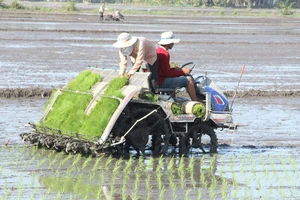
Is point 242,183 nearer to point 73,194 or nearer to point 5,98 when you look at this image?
point 73,194

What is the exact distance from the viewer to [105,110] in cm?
1076

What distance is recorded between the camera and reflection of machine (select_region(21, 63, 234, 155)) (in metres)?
10.8

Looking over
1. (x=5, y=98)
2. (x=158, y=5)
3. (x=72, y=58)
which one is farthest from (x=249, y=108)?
(x=158, y=5)

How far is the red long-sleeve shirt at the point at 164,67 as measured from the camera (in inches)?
454

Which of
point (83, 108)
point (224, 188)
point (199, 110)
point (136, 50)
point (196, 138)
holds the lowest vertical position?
point (196, 138)

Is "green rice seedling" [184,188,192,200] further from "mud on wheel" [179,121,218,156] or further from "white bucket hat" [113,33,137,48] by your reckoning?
"white bucket hat" [113,33,137,48]

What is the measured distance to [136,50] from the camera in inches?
449

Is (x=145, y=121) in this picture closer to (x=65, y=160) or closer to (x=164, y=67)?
(x=164, y=67)

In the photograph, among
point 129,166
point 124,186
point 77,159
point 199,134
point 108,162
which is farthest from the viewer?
point 199,134

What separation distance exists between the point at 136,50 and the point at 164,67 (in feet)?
1.65

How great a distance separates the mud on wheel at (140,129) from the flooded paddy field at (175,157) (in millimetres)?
261

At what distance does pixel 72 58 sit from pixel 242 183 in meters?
16.3

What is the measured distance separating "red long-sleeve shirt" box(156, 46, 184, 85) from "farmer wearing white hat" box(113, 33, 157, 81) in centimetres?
16

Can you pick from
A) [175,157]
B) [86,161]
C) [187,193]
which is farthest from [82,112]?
[187,193]
